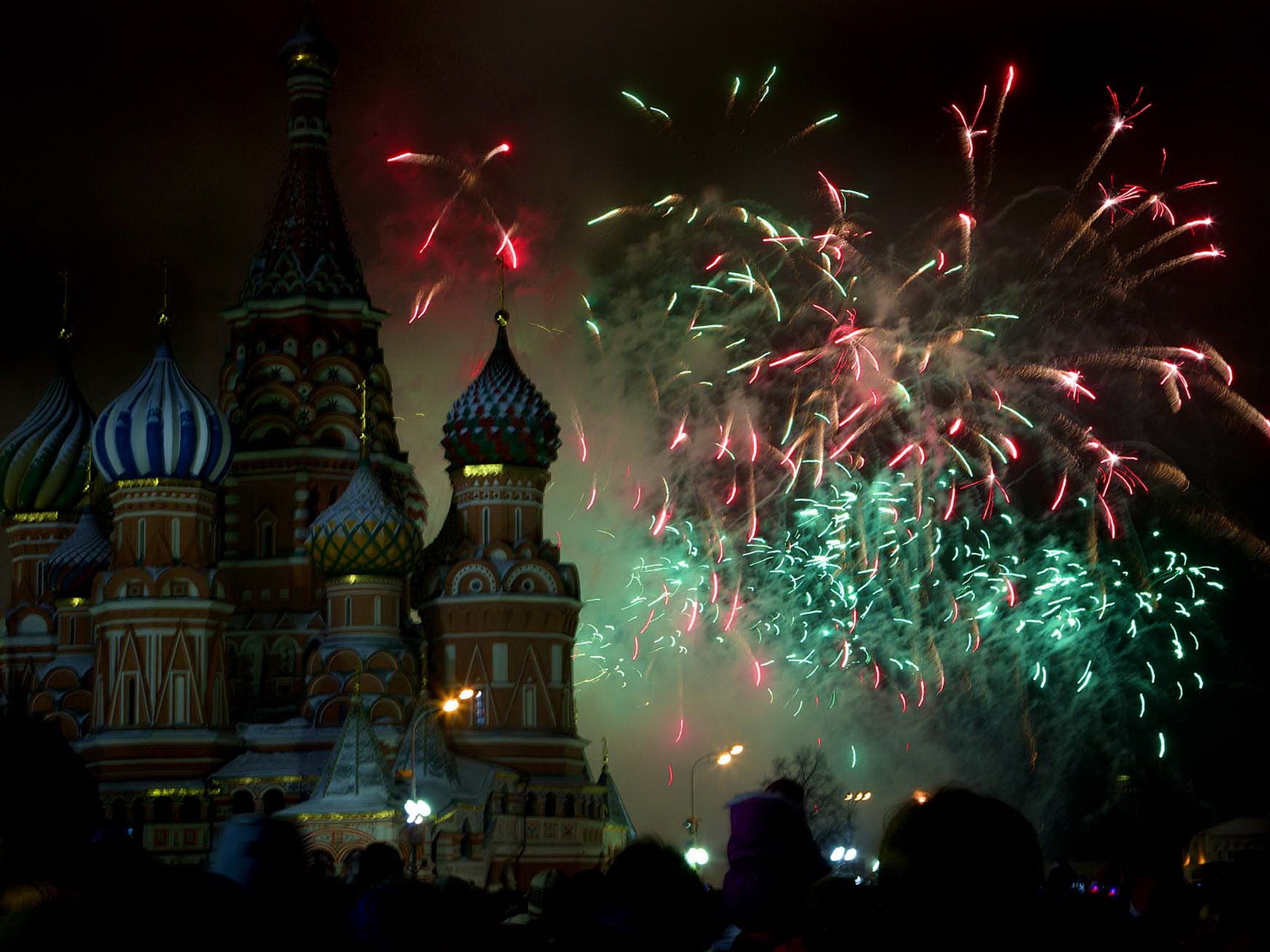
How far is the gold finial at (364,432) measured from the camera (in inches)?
1527

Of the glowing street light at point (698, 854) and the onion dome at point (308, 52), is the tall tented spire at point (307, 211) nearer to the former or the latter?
the onion dome at point (308, 52)

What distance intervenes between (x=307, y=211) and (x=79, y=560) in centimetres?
745

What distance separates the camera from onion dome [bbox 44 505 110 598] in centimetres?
3881

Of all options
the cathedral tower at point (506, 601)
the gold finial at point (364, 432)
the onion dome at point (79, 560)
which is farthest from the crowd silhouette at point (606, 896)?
the onion dome at point (79, 560)

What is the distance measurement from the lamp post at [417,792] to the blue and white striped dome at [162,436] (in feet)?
17.6

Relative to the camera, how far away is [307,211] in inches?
1604

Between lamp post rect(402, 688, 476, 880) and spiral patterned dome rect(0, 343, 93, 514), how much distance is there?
8.72m

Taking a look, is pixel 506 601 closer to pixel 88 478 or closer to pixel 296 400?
pixel 296 400

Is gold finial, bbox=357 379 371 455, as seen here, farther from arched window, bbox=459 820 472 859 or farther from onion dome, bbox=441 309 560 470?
arched window, bbox=459 820 472 859

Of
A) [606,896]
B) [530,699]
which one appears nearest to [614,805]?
[530,699]

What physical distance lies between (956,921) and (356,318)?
37534mm

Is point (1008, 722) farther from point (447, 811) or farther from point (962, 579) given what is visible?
point (447, 811)

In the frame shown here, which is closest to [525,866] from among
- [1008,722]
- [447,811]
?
[447,811]

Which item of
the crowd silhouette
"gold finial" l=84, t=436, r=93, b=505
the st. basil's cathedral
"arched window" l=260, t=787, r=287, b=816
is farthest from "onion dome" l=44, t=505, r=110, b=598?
the crowd silhouette
